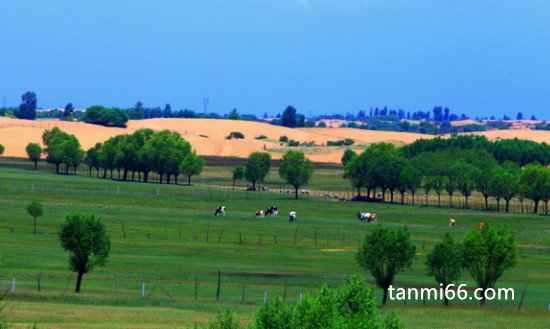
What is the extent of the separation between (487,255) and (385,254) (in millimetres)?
6676

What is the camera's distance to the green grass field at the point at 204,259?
6475cm

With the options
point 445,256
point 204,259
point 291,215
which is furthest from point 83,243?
point 291,215

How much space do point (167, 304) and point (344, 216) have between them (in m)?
87.7

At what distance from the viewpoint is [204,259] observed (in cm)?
9344

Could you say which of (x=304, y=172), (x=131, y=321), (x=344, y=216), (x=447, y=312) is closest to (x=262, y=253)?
(x=447, y=312)

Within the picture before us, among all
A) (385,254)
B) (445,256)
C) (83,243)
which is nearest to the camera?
(83,243)

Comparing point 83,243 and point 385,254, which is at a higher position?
point 385,254

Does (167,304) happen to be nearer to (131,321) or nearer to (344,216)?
(131,321)

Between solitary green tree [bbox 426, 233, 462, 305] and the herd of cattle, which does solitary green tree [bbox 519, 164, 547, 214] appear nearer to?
the herd of cattle

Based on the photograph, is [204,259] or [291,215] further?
[291,215]

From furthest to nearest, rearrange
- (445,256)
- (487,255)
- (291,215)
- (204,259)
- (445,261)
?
(291,215) → (204,259) → (487,255) → (445,261) → (445,256)

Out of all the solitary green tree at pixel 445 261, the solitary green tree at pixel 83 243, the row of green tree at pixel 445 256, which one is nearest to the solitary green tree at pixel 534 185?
the row of green tree at pixel 445 256

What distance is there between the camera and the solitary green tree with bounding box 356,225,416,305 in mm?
74250

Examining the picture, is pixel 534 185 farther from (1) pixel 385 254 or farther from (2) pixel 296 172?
(1) pixel 385 254
